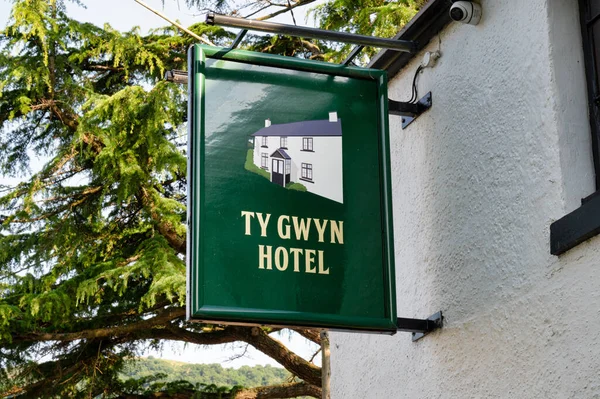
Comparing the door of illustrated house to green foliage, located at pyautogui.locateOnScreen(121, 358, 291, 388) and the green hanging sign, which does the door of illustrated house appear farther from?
green foliage, located at pyautogui.locateOnScreen(121, 358, 291, 388)

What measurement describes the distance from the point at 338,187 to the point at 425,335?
114cm

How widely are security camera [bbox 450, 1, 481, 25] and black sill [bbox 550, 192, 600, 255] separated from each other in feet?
4.95

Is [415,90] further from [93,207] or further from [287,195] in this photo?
[93,207]

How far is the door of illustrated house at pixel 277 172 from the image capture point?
195 inches

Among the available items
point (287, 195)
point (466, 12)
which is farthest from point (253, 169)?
point (466, 12)

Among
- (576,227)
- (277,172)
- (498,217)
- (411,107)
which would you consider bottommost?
(576,227)

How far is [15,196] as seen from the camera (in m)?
14.6

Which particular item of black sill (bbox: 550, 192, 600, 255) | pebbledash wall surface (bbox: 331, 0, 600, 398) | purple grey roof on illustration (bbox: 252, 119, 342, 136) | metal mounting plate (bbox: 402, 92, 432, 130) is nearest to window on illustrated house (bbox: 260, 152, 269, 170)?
purple grey roof on illustration (bbox: 252, 119, 342, 136)

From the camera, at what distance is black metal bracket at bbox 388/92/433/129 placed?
591 cm

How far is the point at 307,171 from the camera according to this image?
503cm

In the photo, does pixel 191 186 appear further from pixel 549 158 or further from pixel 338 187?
pixel 549 158

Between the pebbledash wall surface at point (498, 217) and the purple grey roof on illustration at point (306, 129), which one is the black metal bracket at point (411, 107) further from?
the purple grey roof on illustration at point (306, 129)

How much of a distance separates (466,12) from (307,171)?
1398 mm

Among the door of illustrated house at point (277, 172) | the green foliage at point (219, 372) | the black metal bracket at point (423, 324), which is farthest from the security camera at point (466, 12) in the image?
the green foliage at point (219, 372)
